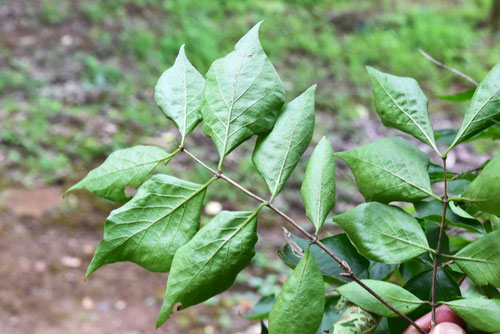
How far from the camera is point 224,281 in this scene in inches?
19.0

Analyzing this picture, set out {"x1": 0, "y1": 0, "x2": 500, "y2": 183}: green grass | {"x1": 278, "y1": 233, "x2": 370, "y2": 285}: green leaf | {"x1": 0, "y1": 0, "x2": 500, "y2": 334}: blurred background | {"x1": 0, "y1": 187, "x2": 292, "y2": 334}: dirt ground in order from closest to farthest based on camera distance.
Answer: {"x1": 278, "y1": 233, "x2": 370, "y2": 285}: green leaf
{"x1": 0, "y1": 187, "x2": 292, "y2": 334}: dirt ground
{"x1": 0, "y1": 0, "x2": 500, "y2": 334}: blurred background
{"x1": 0, "y1": 0, "x2": 500, "y2": 183}: green grass

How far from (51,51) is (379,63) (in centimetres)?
297

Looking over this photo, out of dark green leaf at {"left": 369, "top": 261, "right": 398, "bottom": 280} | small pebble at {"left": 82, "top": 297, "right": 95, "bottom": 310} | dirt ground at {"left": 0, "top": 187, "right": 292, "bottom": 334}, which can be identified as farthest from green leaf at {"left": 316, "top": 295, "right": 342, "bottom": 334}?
small pebble at {"left": 82, "top": 297, "right": 95, "bottom": 310}

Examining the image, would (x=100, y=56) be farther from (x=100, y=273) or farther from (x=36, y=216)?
(x=100, y=273)

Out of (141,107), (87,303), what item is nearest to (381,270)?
(87,303)

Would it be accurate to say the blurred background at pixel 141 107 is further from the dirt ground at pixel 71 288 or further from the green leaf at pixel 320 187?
the green leaf at pixel 320 187

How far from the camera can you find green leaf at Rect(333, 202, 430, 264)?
1.57 ft

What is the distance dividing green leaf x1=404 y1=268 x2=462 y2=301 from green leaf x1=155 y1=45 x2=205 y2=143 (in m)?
0.27

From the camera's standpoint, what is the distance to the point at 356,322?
0.48 meters

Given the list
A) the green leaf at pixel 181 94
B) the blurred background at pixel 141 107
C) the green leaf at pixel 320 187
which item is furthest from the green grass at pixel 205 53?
the green leaf at pixel 320 187

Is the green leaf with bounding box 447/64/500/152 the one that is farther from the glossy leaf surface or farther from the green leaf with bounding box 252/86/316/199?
the green leaf with bounding box 252/86/316/199

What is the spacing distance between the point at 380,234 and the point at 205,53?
4.36 m

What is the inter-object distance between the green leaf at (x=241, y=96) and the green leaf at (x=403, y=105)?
0.32 feet

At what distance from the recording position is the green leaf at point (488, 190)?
424 millimetres
